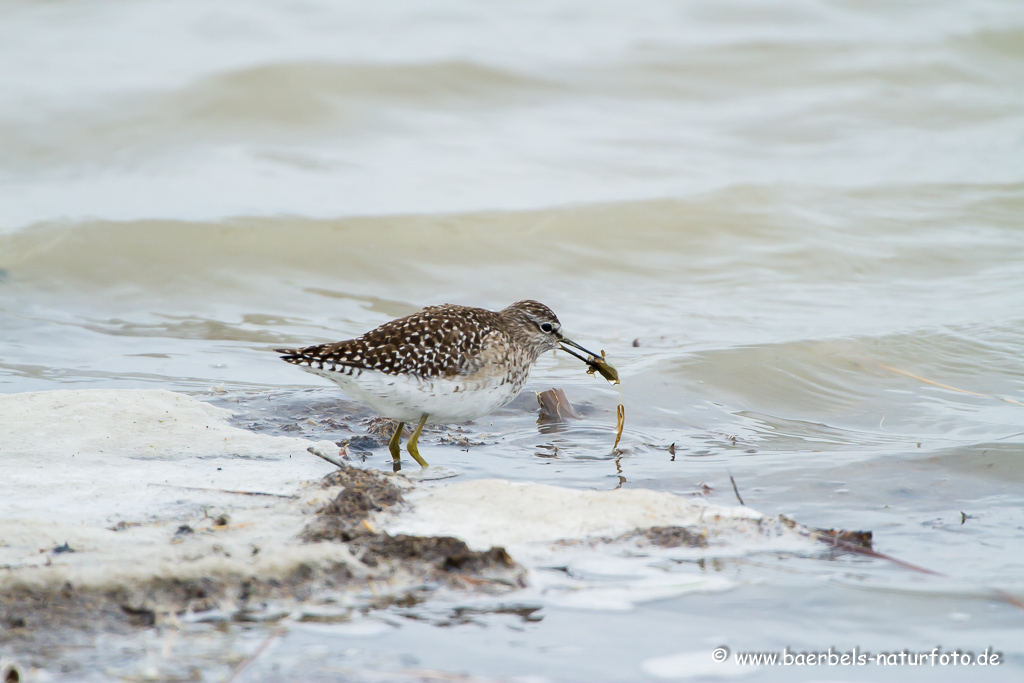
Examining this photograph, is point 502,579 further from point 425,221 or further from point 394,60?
point 394,60

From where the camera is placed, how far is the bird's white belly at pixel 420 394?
197 inches

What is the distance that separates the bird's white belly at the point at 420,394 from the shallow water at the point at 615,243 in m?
0.31

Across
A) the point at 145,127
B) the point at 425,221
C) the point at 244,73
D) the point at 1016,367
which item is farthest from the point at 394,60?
the point at 1016,367

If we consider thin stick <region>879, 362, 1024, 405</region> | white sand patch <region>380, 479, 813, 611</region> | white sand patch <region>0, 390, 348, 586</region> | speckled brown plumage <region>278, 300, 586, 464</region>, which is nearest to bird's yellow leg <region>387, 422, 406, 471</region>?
speckled brown plumage <region>278, 300, 586, 464</region>

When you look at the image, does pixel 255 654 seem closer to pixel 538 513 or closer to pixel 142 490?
pixel 538 513

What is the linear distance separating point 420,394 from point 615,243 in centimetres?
617

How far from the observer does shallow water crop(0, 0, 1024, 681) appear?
370cm

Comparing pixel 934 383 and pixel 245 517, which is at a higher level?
pixel 934 383

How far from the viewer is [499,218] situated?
11156 mm

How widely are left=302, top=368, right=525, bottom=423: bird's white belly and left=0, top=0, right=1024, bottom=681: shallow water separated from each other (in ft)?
1.01

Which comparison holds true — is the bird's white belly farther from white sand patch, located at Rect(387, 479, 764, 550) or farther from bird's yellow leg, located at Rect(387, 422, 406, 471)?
white sand patch, located at Rect(387, 479, 764, 550)

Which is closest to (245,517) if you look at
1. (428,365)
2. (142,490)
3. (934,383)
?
(142,490)

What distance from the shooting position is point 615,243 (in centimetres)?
1090

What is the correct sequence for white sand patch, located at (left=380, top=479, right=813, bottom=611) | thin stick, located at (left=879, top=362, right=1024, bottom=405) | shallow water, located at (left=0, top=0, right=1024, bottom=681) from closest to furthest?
white sand patch, located at (left=380, top=479, right=813, bottom=611), shallow water, located at (left=0, top=0, right=1024, bottom=681), thin stick, located at (left=879, top=362, right=1024, bottom=405)
